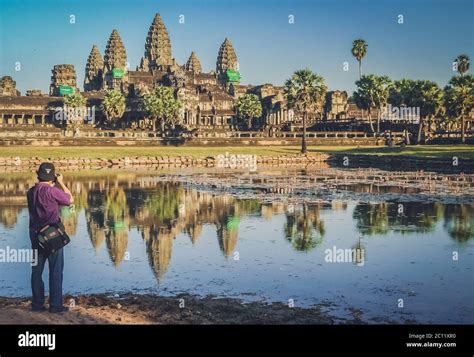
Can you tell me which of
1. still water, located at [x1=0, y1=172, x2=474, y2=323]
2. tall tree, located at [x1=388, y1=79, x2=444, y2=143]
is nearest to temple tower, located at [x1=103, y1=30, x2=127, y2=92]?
tall tree, located at [x1=388, y1=79, x2=444, y2=143]

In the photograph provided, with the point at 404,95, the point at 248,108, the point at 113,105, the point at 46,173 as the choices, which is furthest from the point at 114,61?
the point at 46,173

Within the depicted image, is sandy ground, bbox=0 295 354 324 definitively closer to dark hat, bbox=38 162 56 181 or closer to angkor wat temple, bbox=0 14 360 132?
dark hat, bbox=38 162 56 181

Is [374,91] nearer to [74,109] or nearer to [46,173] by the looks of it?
[74,109]

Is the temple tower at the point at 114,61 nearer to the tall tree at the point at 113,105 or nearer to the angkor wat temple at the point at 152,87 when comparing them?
the angkor wat temple at the point at 152,87

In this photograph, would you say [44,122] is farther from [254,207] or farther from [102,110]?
[254,207]

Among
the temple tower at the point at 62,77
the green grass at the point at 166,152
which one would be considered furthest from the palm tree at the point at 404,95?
the temple tower at the point at 62,77

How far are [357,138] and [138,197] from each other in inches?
3198

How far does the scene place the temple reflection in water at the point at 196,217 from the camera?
2552cm

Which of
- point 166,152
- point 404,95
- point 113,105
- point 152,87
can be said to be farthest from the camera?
point 152,87

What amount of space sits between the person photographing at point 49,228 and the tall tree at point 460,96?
8589 centimetres

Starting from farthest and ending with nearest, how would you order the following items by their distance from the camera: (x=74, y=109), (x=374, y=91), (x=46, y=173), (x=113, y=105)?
(x=74, y=109) < (x=113, y=105) < (x=374, y=91) < (x=46, y=173)

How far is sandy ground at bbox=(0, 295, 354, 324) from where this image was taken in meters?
14.4

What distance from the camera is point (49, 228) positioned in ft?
47.5

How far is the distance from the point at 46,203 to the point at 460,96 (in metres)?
86.5
